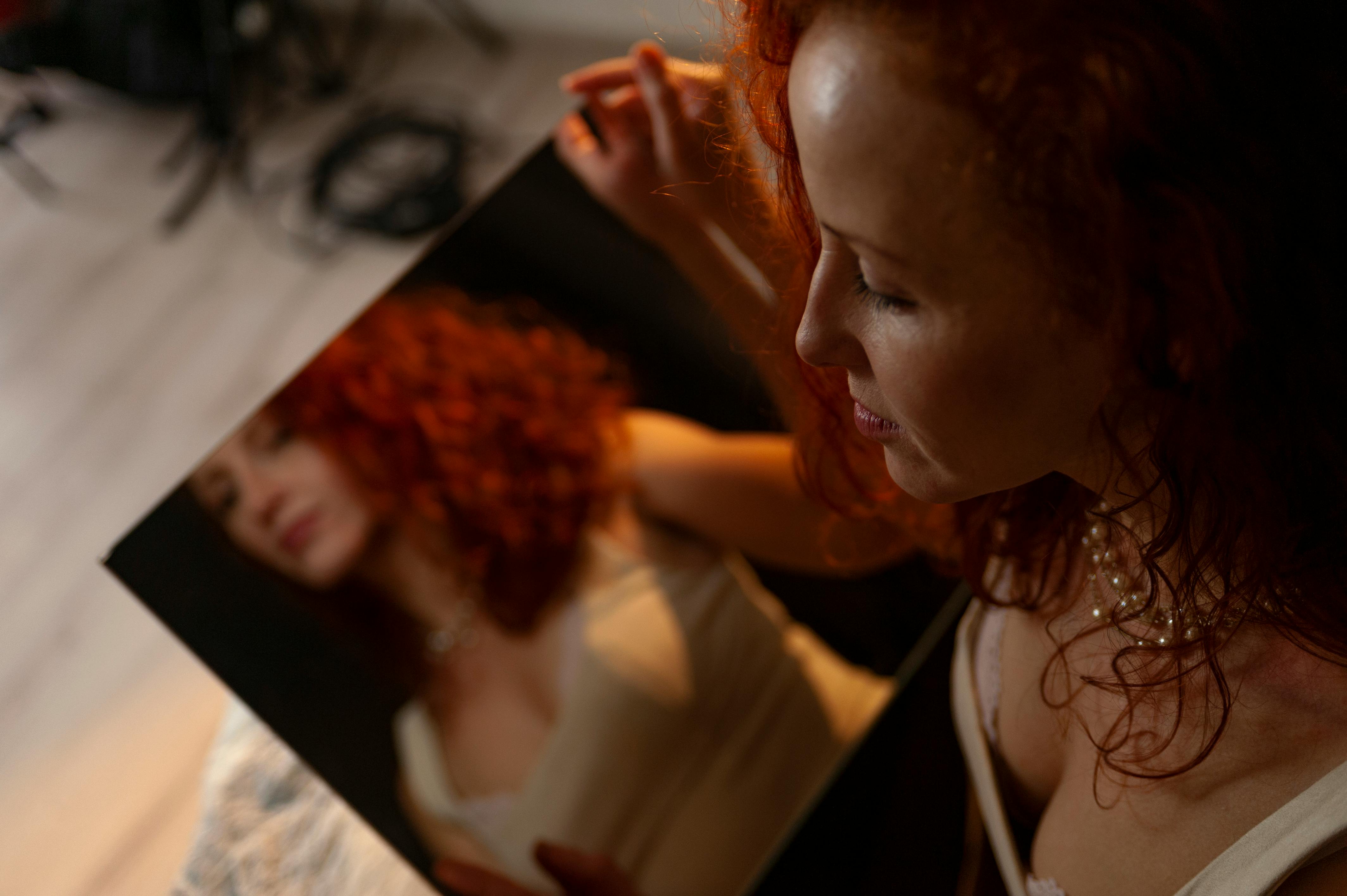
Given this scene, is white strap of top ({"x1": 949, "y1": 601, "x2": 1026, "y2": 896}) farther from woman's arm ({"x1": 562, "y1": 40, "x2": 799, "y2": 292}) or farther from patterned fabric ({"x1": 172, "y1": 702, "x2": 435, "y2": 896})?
patterned fabric ({"x1": 172, "y1": 702, "x2": 435, "y2": 896})

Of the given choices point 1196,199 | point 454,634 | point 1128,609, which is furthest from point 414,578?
point 1196,199

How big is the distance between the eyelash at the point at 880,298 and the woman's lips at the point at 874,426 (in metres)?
0.08

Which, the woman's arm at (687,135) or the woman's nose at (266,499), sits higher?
the woman's arm at (687,135)

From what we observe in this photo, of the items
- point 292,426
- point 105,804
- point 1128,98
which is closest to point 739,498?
point 292,426

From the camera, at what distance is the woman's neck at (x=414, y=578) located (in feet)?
3.14

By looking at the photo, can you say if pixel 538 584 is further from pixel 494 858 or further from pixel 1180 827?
pixel 1180 827

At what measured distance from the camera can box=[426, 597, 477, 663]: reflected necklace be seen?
0.96m

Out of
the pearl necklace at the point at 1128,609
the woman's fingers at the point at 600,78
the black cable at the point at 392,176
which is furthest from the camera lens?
the black cable at the point at 392,176

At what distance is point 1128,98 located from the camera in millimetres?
358

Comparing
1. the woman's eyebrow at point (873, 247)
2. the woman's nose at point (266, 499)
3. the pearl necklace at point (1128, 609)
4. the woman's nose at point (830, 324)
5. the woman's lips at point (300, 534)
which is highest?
the woman's eyebrow at point (873, 247)

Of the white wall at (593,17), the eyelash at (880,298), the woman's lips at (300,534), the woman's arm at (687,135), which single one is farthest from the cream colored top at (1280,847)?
the white wall at (593,17)

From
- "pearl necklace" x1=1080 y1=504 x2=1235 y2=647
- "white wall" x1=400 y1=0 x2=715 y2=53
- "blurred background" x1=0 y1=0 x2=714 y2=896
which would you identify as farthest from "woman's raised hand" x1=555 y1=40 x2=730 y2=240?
"white wall" x1=400 y1=0 x2=715 y2=53

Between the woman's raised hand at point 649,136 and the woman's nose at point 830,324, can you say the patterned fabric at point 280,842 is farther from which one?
the woman's nose at point 830,324

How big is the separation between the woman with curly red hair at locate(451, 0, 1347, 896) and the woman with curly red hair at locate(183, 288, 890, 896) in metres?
0.36
